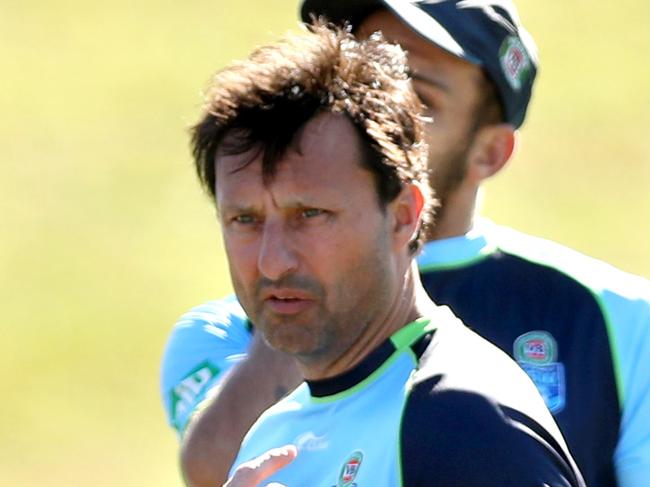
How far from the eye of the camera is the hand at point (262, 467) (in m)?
3.25

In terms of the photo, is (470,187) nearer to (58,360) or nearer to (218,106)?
(218,106)

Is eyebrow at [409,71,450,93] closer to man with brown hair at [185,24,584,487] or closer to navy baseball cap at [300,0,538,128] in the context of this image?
navy baseball cap at [300,0,538,128]

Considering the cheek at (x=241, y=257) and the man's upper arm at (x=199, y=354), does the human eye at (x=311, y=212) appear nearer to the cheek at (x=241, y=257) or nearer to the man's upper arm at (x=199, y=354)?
the cheek at (x=241, y=257)

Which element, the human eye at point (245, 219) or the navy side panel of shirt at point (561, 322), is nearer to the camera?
the human eye at point (245, 219)

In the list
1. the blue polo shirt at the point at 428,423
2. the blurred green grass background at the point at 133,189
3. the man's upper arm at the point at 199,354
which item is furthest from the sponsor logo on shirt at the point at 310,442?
the blurred green grass background at the point at 133,189

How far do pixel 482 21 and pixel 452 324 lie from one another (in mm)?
1166

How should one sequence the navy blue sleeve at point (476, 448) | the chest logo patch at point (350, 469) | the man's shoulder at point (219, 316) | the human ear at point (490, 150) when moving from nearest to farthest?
1. the navy blue sleeve at point (476, 448)
2. the chest logo patch at point (350, 469)
3. the human ear at point (490, 150)
4. the man's shoulder at point (219, 316)

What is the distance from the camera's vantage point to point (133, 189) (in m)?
14.0

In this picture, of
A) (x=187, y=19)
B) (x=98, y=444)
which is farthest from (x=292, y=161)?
(x=187, y=19)

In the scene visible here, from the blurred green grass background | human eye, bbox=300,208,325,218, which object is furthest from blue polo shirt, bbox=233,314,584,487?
the blurred green grass background

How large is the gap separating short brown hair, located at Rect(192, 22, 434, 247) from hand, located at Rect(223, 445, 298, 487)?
493 mm

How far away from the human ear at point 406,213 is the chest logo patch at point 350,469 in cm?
44

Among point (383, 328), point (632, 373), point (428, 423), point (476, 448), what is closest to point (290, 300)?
point (383, 328)

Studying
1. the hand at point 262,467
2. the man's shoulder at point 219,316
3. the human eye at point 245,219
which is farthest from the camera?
the man's shoulder at point 219,316
